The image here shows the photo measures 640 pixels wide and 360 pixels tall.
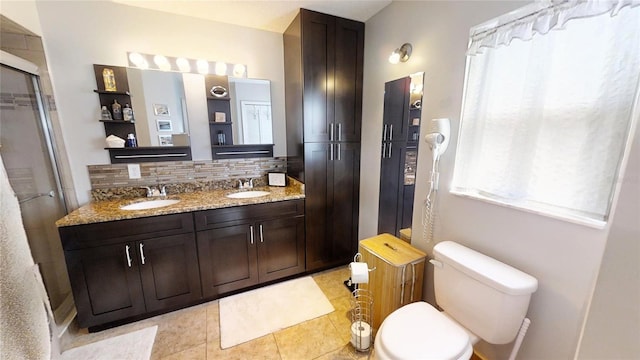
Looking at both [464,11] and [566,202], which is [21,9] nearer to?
[464,11]

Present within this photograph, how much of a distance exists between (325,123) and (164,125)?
147cm

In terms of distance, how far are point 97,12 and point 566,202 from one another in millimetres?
3334

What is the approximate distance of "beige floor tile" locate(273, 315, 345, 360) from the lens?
5.30ft

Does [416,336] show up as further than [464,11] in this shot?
No

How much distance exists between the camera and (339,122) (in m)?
2.35

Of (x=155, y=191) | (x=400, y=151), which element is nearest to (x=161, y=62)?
(x=155, y=191)

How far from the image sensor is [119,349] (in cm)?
165

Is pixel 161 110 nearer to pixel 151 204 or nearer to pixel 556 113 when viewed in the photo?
pixel 151 204

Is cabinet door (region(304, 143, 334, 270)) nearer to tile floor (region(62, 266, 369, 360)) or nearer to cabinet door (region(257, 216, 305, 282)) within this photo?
cabinet door (region(257, 216, 305, 282))

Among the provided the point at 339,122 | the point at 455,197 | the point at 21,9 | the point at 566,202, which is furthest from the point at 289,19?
the point at 566,202

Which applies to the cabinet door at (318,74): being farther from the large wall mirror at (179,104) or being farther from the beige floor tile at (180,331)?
the beige floor tile at (180,331)

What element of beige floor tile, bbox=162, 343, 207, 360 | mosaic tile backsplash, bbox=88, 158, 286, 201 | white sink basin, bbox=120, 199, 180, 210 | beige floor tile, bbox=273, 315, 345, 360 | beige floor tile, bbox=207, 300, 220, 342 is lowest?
beige floor tile, bbox=162, 343, 207, 360

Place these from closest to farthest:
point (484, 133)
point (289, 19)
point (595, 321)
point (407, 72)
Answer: point (595, 321), point (484, 133), point (407, 72), point (289, 19)

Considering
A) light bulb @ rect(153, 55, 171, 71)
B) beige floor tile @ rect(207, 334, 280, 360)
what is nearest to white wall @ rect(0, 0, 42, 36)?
light bulb @ rect(153, 55, 171, 71)
